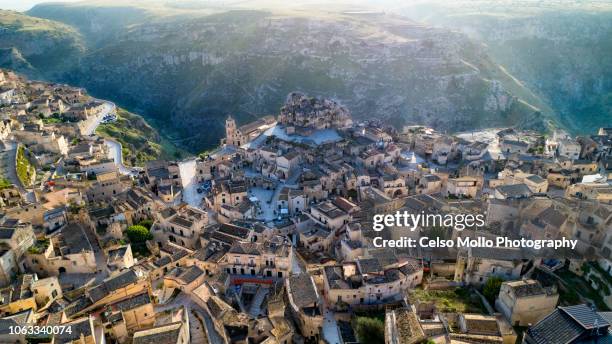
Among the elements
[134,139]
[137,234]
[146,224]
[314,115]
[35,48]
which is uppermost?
[35,48]

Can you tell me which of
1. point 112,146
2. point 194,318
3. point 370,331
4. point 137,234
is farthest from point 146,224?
point 112,146

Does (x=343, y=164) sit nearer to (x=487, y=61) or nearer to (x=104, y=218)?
(x=104, y=218)

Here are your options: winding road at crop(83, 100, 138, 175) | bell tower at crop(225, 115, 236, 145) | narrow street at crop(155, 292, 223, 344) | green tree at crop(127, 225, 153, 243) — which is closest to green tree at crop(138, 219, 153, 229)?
green tree at crop(127, 225, 153, 243)

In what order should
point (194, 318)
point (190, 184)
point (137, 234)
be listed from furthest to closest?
1. point (190, 184)
2. point (137, 234)
3. point (194, 318)

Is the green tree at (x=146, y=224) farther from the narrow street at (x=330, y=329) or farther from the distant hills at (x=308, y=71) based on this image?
the distant hills at (x=308, y=71)

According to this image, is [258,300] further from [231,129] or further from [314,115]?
[314,115]

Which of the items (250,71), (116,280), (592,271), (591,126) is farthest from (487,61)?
(116,280)

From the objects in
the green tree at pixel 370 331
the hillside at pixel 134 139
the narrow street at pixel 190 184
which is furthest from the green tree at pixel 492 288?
the hillside at pixel 134 139
